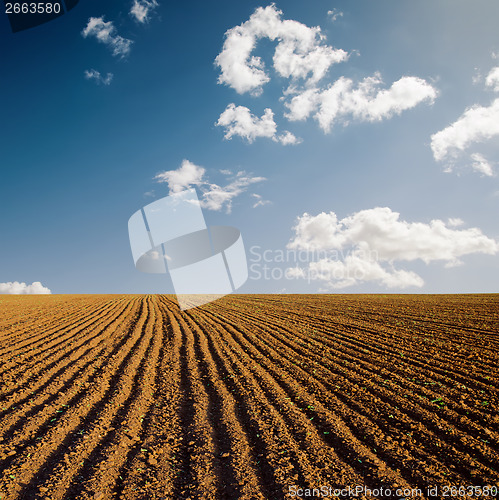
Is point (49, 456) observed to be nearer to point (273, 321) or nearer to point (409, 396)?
point (409, 396)

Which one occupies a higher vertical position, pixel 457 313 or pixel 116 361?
pixel 116 361

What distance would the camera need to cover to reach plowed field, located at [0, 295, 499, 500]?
4035 millimetres

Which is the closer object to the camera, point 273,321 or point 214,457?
point 214,457

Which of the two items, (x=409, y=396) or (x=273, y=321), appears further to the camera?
(x=273, y=321)

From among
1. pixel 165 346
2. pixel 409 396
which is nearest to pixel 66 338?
pixel 165 346

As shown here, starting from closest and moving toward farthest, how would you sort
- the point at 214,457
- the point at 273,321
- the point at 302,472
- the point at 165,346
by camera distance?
1. the point at 302,472
2. the point at 214,457
3. the point at 165,346
4. the point at 273,321

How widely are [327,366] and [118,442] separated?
537cm

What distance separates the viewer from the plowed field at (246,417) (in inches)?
159

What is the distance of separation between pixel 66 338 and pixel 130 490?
9.13 meters

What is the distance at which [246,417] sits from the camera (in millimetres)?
5652

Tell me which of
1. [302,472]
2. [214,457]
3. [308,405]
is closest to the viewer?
[302,472]

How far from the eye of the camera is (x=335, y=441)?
487 cm

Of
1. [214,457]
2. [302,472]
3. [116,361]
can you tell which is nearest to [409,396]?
[302,472]

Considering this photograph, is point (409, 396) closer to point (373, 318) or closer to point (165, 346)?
point (165, 346)
